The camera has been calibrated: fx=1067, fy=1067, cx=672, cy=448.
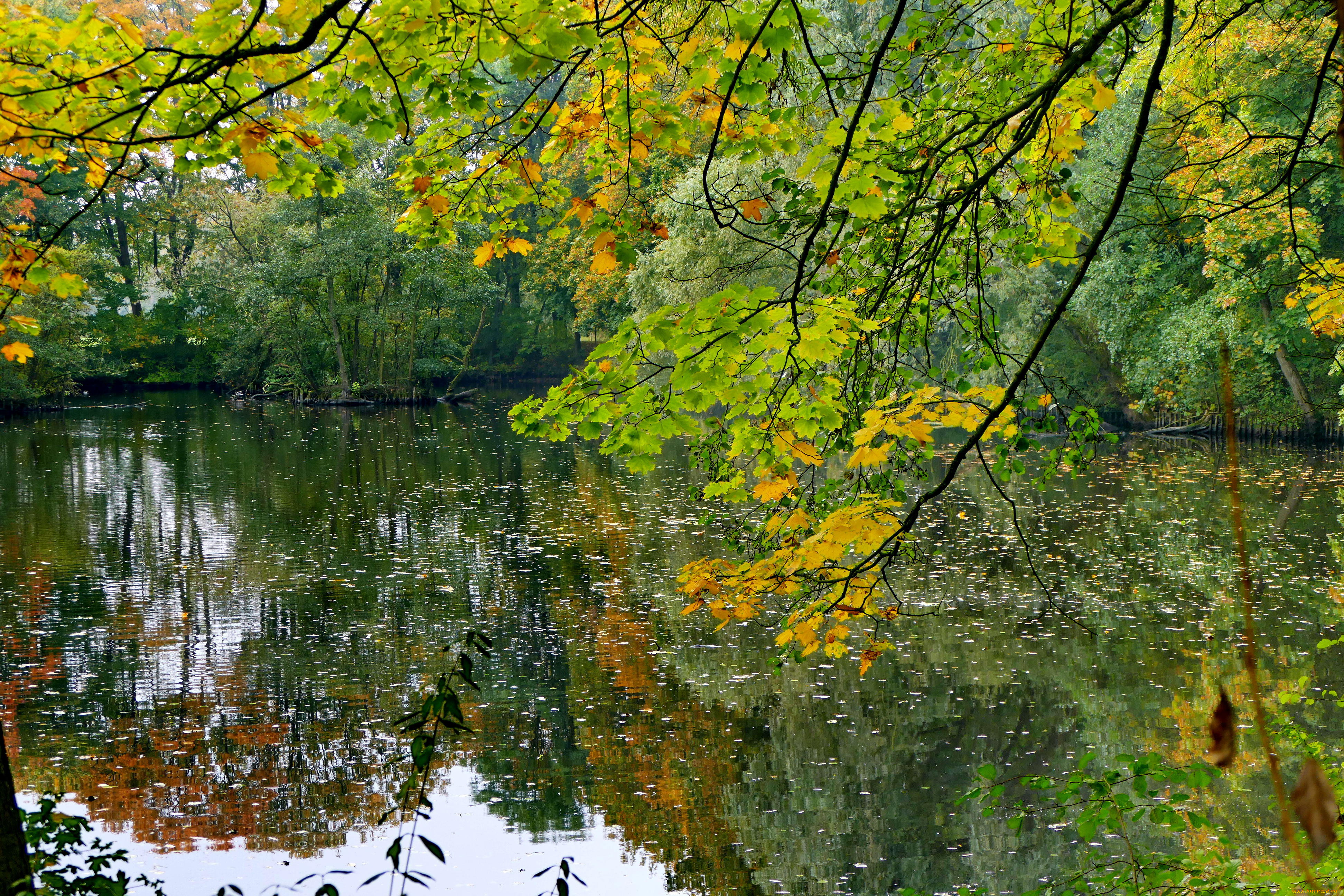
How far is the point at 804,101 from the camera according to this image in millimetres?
4375

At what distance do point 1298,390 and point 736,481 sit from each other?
20.5 m

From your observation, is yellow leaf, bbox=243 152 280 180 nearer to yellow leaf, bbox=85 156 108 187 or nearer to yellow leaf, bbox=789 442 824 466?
yellow leaf, bbox=85 156 108 187

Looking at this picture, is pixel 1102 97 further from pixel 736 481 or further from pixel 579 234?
pixel 579 234

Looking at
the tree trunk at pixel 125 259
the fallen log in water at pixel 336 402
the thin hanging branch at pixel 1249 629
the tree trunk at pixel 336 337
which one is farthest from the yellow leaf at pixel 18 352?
the tree trunk at pixel 125 259

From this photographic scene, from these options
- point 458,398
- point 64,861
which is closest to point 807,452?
point 64,861

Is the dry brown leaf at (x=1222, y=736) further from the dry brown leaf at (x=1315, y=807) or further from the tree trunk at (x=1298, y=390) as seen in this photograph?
→ the tree trunk at (x=1298, y=390)

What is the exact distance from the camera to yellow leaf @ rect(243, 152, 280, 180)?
11.4ft

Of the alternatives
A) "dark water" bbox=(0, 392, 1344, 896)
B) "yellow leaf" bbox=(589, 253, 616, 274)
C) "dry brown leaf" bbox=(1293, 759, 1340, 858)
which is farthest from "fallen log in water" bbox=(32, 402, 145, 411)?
"dry brown leaf" bbox=(1293, 759, 1340, 858)

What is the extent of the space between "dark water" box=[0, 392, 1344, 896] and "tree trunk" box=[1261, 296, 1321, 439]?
4.96 metres

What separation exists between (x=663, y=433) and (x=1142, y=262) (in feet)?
69.3

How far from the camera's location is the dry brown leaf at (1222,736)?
65cm

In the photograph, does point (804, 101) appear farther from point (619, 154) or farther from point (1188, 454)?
point (1188, 454)

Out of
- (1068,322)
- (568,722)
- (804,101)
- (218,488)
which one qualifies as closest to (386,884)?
(568,722)

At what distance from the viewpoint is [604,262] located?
370 centimetres
